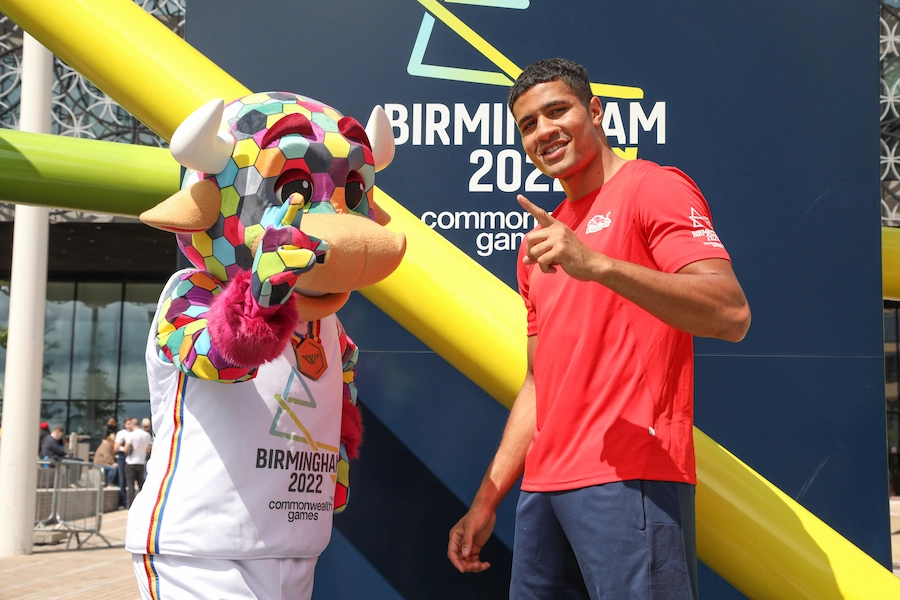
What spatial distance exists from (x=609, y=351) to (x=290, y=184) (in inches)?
33.0

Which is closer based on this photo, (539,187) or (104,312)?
(539,187)

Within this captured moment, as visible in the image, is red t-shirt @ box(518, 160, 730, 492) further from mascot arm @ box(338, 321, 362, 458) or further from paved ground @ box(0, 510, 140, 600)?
paved ground @ box(0, 510, 140, 600)

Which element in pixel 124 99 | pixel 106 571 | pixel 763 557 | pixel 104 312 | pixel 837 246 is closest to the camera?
pixel 763 557

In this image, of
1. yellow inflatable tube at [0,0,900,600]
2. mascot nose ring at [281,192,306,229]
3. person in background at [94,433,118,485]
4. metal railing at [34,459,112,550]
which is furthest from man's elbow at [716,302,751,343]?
person in background at [94,433,118,485]

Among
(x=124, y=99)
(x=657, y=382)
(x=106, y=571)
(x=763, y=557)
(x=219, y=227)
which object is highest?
(x=124, y=99)

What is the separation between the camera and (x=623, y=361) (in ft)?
6.23

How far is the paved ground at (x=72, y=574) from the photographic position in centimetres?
724

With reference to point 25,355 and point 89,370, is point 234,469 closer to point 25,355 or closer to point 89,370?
point 25,355

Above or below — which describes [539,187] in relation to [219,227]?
above

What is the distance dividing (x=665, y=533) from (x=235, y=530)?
0.98 metres

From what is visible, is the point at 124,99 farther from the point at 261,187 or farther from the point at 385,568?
the point at 385,568

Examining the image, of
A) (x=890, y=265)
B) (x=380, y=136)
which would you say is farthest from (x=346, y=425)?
(x=890, y=265)

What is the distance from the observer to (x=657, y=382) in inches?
73.5

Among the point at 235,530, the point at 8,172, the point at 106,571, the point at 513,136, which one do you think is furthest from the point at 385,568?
the point at 106,571
